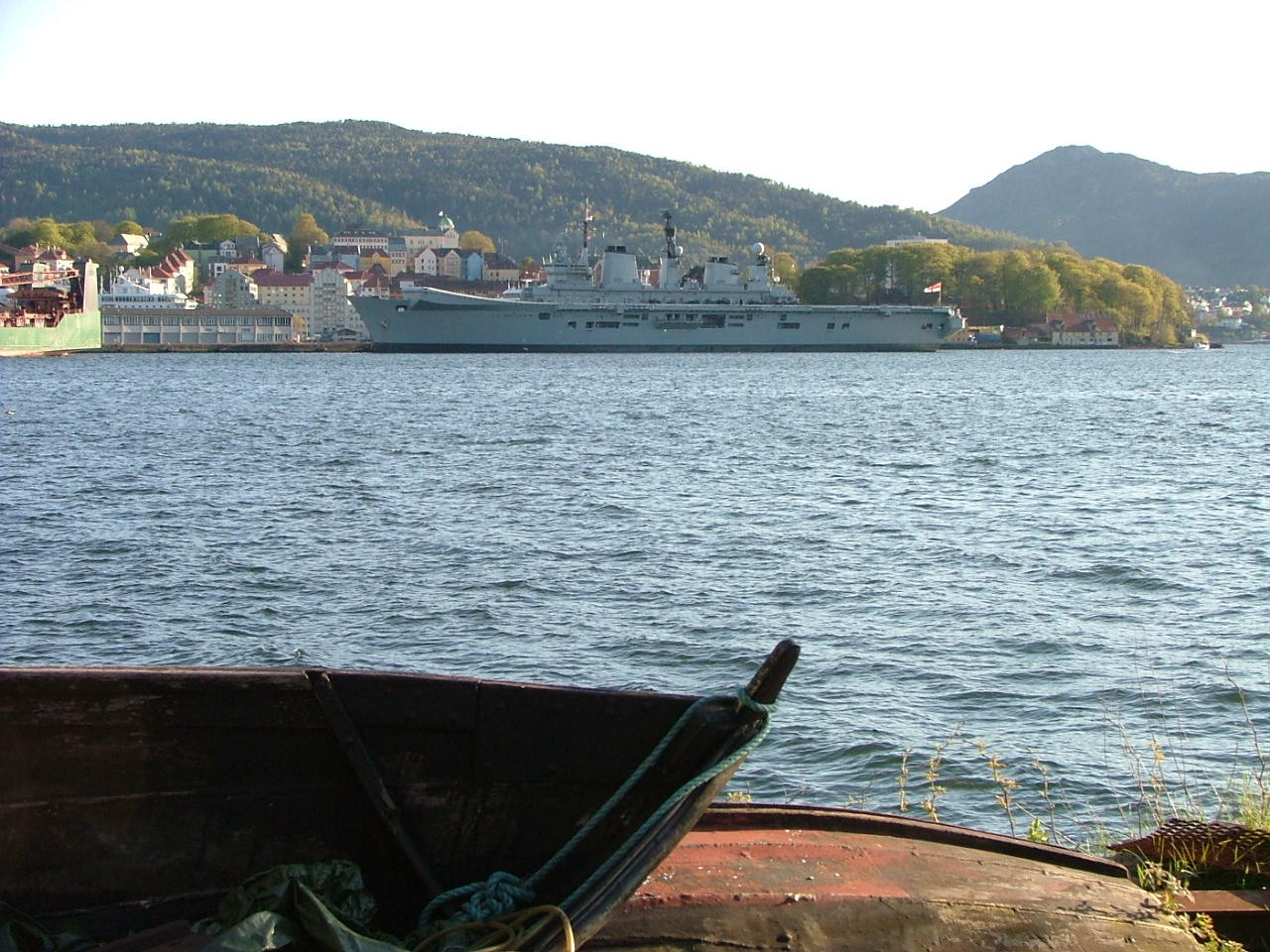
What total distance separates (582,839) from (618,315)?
8725 centimetres

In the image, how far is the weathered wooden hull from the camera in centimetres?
427

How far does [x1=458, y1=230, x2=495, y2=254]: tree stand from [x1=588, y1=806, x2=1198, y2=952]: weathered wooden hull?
18517 cm

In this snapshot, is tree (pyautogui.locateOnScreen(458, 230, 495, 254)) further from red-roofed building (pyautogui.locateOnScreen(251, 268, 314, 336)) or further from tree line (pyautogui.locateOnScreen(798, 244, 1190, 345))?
tree line (pyautogui.locateOnScreen(798, 244, 1190, 345))

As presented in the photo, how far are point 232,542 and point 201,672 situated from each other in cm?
1381

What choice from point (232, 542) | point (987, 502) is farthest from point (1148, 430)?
point (232, 542)

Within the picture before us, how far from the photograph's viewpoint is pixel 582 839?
14.8 feet

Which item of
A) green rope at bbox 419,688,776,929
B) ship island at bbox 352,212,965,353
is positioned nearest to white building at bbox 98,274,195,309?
ship island at bbox 352,212,965,353

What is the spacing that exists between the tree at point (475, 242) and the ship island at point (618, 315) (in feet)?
317

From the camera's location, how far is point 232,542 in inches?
701

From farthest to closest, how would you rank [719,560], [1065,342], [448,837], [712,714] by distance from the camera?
[1065,342], [719,560], [448,837], [712,714]

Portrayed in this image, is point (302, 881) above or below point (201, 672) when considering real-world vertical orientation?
below

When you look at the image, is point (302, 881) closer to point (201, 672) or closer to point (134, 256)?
point (201, 672)

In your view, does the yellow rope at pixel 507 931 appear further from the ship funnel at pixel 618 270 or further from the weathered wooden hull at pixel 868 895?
the ship funnel at pixel 618 270

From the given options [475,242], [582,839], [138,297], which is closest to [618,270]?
[138,297]
